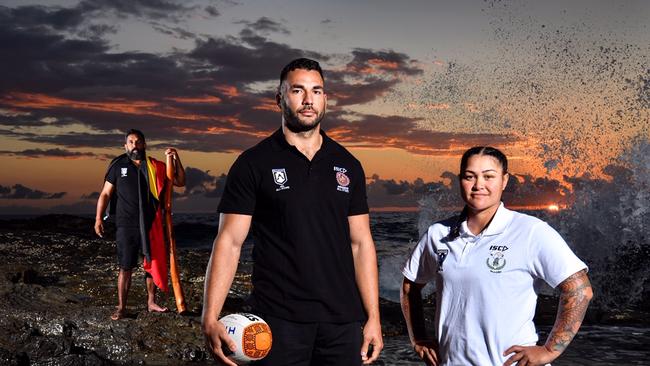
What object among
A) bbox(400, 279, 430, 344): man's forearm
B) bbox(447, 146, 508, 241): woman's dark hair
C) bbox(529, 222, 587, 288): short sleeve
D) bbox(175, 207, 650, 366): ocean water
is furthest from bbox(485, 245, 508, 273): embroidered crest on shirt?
bbox(175, 207, 650, 366): ocean water

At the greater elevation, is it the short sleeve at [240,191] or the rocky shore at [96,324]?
the short sleeve at [240,191]

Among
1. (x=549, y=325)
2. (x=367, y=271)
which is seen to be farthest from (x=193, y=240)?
(x=367, y=271)

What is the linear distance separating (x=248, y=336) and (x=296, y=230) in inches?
23.3

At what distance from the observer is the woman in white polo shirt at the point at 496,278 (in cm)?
336

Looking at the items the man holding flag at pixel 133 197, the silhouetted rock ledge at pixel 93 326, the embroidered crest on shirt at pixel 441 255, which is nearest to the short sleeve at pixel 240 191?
the embroidered crest on shirt at pixel 441 255

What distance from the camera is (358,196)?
4172 mm

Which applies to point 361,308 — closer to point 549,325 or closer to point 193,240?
point 549,325

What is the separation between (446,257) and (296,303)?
82cm

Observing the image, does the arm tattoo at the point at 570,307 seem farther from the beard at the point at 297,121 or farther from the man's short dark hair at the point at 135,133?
the man's short dark hair at the point at 135,133

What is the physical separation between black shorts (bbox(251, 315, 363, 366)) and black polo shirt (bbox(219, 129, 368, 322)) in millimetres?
50

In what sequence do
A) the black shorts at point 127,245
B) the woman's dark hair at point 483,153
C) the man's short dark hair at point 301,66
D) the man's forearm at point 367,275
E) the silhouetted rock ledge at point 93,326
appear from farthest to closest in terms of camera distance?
1. the black shorts at point 127,245
2. the silhouetted rock ledge at point 93,326
3. the man's forearm at point 367,275
4. the man's short dark hair at point 301,66
5. the woman's dark hair at point 483,153

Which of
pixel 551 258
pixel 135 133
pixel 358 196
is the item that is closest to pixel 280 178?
pixel 358 196

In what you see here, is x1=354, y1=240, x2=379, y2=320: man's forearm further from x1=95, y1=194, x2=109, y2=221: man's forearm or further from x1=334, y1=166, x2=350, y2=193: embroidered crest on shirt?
x1=95, y1=194, x2=109, y2=221: man's forearm

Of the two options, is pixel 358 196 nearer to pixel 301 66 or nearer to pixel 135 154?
pixel 301 66
